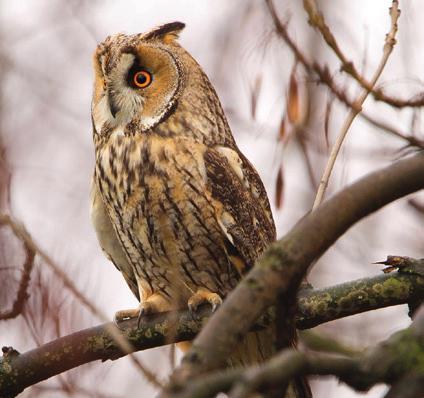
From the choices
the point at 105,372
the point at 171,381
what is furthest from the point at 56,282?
the point at 171,381

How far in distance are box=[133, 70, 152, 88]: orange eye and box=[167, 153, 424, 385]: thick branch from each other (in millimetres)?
1871

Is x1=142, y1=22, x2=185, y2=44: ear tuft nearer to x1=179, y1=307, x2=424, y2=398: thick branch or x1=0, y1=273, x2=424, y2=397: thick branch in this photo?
x1=0, y1=273, x2=424, y2=397: thick branch

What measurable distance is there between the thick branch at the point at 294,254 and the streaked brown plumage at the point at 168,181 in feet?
4.20

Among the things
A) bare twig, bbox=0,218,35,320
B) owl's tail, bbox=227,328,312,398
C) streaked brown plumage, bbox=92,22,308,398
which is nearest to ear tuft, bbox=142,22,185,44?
streaked brown plumage, bbox=92,22,308,398

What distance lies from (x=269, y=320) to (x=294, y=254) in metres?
1.00

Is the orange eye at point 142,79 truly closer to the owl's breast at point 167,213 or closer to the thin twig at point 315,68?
the owl's breast at point 167,213

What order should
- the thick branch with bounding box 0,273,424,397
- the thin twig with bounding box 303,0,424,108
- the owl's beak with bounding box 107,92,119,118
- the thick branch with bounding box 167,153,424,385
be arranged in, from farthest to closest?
the owl's beak with bounding box 107,92,119,118, the thick branch with bounding box 0,273,424,397, the thin twig with bounding box 303,0,424,108, the thick branch with bounding box 167,153,424,385

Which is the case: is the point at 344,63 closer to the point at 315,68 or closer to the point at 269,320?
the point at 315,68

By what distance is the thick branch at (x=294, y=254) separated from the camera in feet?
4.37

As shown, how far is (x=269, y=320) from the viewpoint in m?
2.43

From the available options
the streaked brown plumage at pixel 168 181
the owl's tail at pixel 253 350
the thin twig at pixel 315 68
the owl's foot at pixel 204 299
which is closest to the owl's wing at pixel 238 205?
the streaked brown plumage at pixel 168 181

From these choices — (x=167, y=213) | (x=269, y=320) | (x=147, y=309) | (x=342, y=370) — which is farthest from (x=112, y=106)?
(x=342, y=370)

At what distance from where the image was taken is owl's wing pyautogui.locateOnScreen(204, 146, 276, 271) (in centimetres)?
295

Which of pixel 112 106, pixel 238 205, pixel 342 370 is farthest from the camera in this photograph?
pixel 112 106
